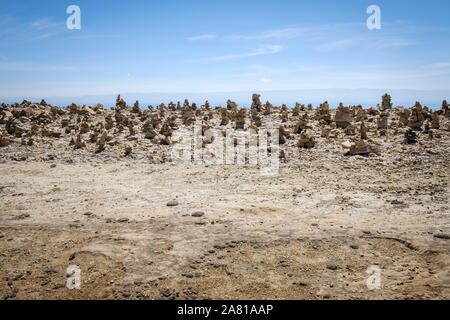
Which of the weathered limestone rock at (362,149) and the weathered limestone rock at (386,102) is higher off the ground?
the weathered limestone rock at (386,102)

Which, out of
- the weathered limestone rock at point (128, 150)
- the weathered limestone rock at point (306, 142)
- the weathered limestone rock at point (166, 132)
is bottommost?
the weathered limestone rock at point (128, 150)

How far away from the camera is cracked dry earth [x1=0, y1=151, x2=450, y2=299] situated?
6.34m

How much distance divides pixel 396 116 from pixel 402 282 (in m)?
25.0

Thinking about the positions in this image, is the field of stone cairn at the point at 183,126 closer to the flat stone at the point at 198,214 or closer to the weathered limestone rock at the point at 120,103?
the weathered limestone rock at the point at 120,103

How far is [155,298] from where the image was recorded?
6004 mm

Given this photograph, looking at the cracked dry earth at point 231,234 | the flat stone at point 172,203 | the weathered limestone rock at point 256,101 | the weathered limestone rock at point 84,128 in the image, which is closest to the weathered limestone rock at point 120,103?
the weathered limestone rock at point 84,128

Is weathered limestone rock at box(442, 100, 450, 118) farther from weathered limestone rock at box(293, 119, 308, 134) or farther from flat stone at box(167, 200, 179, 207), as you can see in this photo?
flat stone at box(167, 200, 179, 207)

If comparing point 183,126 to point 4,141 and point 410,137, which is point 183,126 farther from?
point 410,137

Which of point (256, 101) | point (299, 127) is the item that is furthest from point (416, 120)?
point (256, 101)

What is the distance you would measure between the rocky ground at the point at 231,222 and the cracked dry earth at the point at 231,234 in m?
0.04

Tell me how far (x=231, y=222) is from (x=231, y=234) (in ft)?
3.03

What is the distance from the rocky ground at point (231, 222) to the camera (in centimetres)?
644

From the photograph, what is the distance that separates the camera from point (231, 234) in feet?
28.7

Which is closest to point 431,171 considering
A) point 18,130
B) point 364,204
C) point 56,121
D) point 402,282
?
point 364,204
